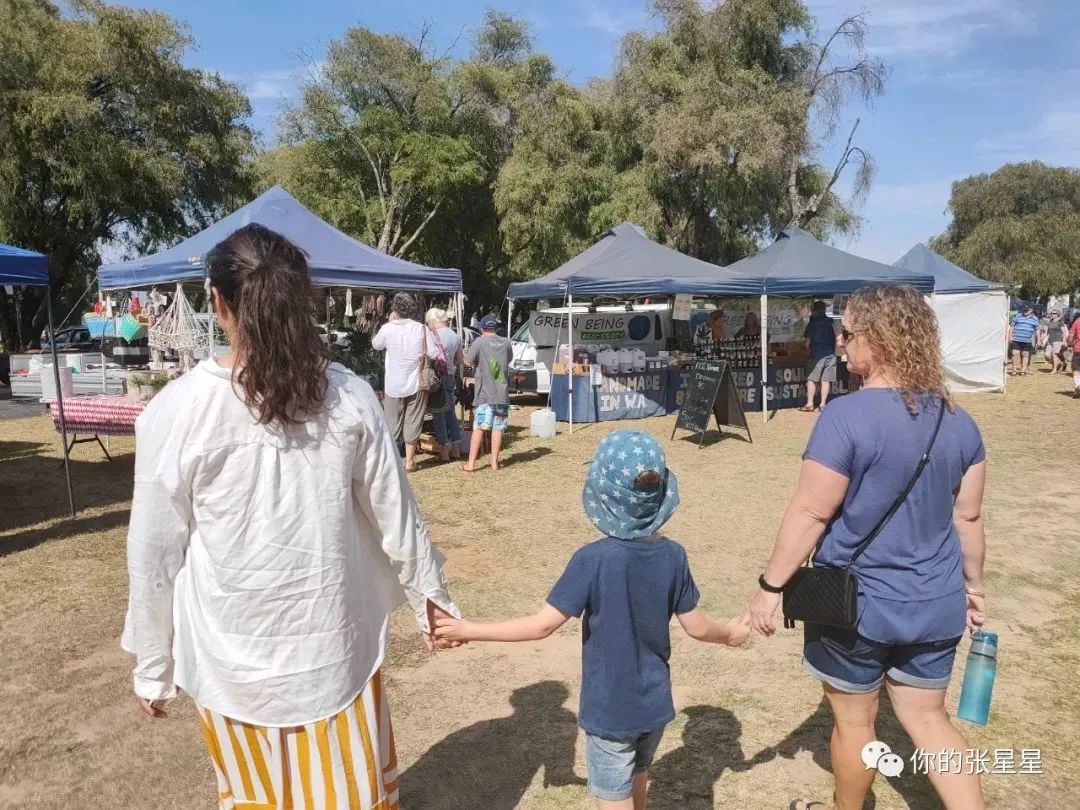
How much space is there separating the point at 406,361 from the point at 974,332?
1266 centimetres

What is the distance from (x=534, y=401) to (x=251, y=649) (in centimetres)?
1282

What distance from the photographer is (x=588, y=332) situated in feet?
41.9

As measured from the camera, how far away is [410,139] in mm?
26703

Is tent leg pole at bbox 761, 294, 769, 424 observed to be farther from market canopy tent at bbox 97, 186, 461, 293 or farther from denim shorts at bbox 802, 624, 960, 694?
denim shorts at bbox 802, 624, 960, 694

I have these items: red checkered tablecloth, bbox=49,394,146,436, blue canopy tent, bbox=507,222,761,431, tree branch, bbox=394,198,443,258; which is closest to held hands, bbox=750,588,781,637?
red checkered tablecloth, bbox=49,394,146,436

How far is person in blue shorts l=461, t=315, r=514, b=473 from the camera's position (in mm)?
7801

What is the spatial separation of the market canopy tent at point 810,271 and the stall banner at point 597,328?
1.80m

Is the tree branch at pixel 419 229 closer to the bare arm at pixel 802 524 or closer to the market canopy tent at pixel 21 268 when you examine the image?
the market canopy tent at pixel 21 268

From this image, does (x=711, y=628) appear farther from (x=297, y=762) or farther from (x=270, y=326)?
(x=270, y=326)

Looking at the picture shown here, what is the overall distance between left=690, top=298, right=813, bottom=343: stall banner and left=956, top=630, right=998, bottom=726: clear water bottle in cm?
1150

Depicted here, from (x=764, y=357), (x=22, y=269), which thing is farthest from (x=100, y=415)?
(x=764, y=357)

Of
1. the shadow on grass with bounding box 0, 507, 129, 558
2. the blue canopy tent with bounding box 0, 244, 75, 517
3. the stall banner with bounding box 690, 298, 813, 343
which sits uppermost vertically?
the blue canopy tent with bounding box 0, 244, 75, 517

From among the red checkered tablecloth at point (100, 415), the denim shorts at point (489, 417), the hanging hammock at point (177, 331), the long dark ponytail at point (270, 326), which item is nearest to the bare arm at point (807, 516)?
the long dark ponytail at point (270, 326)

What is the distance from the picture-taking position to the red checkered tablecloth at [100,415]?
7.41 m
